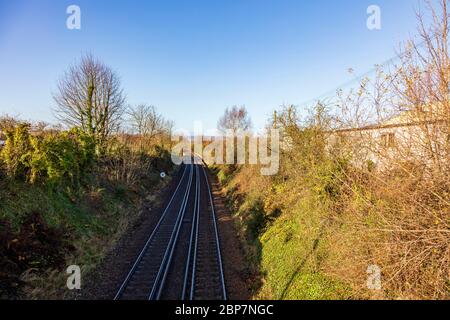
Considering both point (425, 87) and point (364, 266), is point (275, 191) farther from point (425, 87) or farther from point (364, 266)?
point (425, 87)

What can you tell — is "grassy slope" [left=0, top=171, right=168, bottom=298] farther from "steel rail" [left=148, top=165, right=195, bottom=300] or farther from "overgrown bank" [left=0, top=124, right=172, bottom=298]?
"steel rail" [left=148, top=165, right=195, bottom=300]

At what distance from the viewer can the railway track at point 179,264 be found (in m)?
8.30

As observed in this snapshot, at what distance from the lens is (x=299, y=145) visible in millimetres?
13312

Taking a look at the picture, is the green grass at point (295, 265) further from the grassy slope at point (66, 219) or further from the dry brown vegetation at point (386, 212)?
the grassy slope at point (66, 219)

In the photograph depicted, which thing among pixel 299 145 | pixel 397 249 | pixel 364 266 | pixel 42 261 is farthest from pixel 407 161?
pixel 42 261

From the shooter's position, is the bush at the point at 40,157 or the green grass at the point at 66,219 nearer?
the green grass at the point at 66,219

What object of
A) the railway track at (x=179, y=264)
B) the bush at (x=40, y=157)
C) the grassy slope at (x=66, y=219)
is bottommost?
the railway track at (x=179, y=264)

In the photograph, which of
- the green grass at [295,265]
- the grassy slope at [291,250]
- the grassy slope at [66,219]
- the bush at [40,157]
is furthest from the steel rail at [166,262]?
the bush at [40,157]

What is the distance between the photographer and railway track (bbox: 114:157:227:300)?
830 centimetres

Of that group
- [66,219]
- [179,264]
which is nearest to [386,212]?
[179,264]

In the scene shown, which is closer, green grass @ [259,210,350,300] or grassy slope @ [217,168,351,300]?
green grass @ [259,210,350,300]

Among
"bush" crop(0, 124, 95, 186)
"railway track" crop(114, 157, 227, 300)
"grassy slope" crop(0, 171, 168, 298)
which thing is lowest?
"railway track" crop(114, 157, 227, 300)

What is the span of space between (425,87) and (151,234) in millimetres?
12388

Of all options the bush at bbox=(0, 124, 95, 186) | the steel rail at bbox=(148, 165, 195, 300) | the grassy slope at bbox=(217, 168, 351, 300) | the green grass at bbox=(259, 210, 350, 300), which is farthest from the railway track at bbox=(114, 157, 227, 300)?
the bush at bbox=(0, 124, 95, 186)
